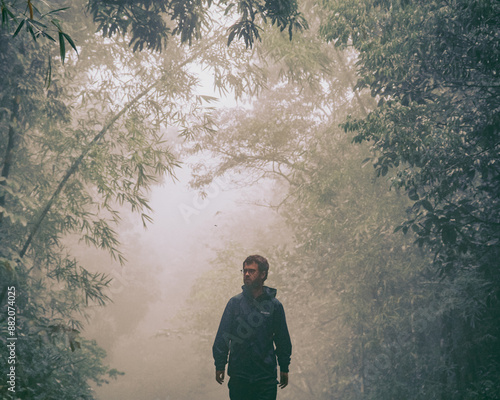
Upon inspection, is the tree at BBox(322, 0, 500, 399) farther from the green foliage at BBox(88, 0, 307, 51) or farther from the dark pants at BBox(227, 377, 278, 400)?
the dark pants at BBox(227, 377, 278, 400)

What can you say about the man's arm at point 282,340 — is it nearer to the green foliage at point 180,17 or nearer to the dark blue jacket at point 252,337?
the dark blue jacket at point 252,337

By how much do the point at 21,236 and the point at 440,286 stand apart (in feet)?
22.9

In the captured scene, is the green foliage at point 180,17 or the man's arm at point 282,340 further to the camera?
the green foliage at point 180,17

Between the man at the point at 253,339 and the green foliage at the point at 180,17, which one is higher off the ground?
the green foliage at the point at 180,17

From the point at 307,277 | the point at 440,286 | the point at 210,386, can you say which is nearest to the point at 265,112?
the point at 307,277

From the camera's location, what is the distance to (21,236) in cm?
648

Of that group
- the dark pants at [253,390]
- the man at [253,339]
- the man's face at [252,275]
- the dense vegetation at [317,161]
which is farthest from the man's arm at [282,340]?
the dense vegetation at [317,161]

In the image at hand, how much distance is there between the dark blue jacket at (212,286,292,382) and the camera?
3029mm

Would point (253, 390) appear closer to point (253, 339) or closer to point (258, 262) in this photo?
point (253, 339)

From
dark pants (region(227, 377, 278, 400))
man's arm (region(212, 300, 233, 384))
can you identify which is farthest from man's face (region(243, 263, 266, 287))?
dark pants (region(227, 377, 278, 400))

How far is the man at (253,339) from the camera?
3020mm

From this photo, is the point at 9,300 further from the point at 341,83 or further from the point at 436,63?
the point at 341,83

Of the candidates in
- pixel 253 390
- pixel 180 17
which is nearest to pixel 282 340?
pixel 253 390

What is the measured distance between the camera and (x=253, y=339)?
10.0ft
